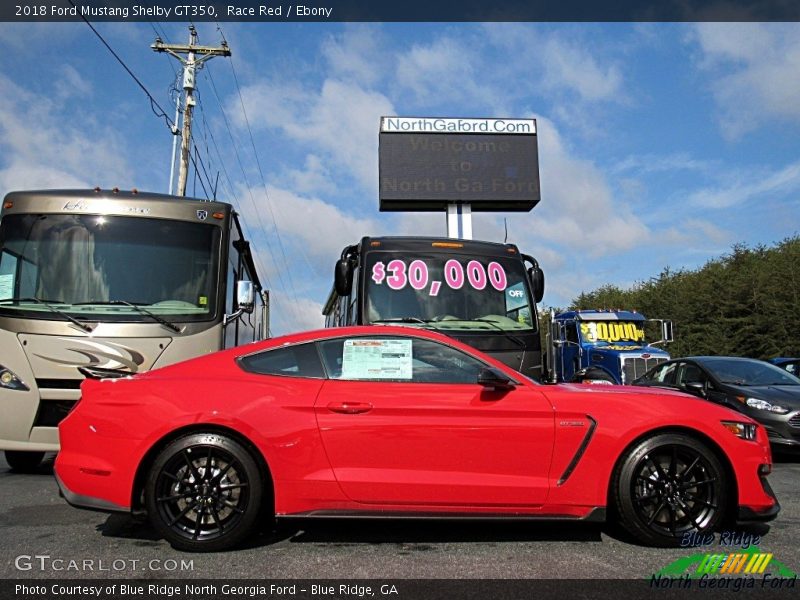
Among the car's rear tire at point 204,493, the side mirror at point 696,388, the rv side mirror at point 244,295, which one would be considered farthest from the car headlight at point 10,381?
the side mirror at point 696,388

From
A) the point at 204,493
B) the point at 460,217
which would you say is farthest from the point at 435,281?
the point at 460,217

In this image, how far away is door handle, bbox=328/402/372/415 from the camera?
151 inches

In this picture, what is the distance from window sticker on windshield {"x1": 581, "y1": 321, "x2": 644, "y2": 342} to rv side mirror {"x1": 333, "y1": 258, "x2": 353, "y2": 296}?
10.2m

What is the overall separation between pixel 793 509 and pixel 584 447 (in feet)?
Result: 8.06

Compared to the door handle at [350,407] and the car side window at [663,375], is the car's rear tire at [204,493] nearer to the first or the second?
the door handle at [350,407]

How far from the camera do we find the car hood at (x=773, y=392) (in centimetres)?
771

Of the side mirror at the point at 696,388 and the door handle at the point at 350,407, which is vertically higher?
the door handle at the point at 350,407

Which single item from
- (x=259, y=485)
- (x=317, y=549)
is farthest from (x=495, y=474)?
(x=259, y=485)

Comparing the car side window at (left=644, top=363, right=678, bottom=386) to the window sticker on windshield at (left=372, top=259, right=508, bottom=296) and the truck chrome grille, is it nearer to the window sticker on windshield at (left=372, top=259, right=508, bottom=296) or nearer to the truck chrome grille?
the window sticker on windshield at (left=372, top=259, right=508, bottom=296)

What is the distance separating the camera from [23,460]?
661cm

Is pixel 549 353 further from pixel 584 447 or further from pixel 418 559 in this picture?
pixel 418 559

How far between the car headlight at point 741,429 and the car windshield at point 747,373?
5.07m

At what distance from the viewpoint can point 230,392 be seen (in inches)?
153

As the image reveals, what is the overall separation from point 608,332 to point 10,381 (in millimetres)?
14134
